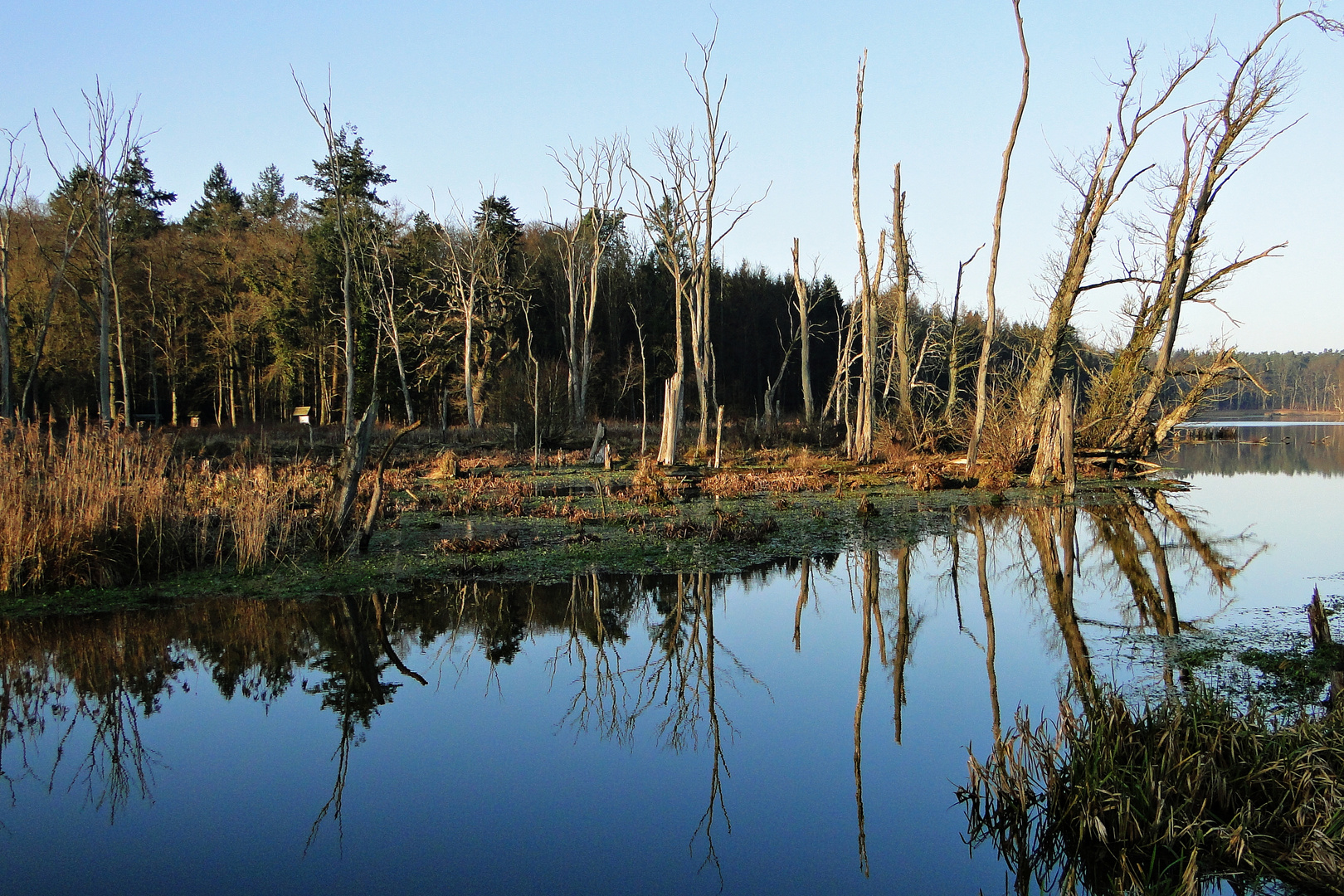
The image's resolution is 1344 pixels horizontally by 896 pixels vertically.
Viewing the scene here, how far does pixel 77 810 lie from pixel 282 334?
3770cm

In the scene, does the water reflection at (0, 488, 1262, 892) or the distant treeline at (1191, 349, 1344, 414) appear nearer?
the water reflection at (0, 488, 1262, 892)

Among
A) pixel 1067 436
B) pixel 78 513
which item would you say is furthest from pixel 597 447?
pixel 78 513

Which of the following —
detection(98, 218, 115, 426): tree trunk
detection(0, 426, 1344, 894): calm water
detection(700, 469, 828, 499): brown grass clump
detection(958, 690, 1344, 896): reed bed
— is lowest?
detection(0, 426, 1344, 894): calm water

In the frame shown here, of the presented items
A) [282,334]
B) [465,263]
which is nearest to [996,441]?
[465,263]

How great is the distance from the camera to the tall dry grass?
8.66 meters

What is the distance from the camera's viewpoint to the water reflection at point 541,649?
543 cm

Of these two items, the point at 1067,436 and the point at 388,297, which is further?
the point at 388,297

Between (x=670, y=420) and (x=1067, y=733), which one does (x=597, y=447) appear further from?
(x=1067, y=733)

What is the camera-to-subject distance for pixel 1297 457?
3097 centimetres

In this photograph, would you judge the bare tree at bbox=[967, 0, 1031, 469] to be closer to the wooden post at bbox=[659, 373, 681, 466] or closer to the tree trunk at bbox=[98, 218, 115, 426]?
the wooden post at bbox=[659, 373, 681, 466]

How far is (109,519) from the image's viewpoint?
9.32 metres

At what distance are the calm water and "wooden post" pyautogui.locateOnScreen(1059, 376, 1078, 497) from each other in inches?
288

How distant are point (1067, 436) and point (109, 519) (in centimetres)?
1691

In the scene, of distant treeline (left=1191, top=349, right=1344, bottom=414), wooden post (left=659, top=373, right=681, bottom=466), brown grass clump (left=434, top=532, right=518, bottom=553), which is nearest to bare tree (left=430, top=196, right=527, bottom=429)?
wooden post (left=659, top=373, right=681, bottom=466)
